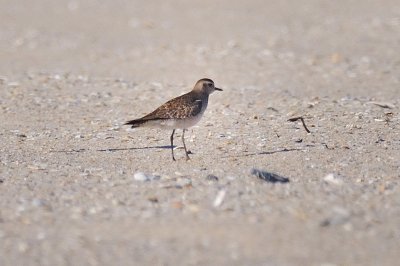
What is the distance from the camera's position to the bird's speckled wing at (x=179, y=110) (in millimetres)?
10336

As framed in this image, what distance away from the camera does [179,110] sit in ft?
34.1

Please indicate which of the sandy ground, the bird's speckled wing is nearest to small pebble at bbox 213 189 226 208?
the sandy ground

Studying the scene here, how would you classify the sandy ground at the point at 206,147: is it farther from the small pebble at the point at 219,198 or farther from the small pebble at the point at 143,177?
the small pebble at the point at 143,177

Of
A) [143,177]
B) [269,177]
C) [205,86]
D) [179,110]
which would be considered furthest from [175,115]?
[269,177]

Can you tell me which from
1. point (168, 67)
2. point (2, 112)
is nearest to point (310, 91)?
point (168, 67)

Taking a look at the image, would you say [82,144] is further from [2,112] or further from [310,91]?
[310,91]

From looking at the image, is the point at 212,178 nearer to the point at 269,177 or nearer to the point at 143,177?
the point at 269,177

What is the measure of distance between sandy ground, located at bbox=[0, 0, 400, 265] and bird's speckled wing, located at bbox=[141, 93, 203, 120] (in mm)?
466

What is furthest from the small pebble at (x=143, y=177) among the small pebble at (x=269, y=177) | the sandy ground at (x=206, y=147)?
the small pebble at (x=269, y=177)

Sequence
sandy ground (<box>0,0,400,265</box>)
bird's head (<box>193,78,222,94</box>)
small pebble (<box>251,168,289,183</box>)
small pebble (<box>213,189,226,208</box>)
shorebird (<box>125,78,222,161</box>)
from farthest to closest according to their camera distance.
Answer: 1. bird's head (<box>193,78,222,94</box>)
2. shorebird (<box>125,78,222,161</box>)
3. small pebble (<box>251,168,289,183</box>)
4. small pebble (<box>213,189,226,208</box>)
5. sandy ground (<box>0,0,400,265</box>)

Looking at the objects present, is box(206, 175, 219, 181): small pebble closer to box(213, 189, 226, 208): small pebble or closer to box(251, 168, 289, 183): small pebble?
box(251, 168, 289, 183): small pebble

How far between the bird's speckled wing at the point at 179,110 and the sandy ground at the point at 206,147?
0.47 metres

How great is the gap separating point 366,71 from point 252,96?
383cm

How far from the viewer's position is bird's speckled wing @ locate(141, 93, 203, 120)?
10336 mm
